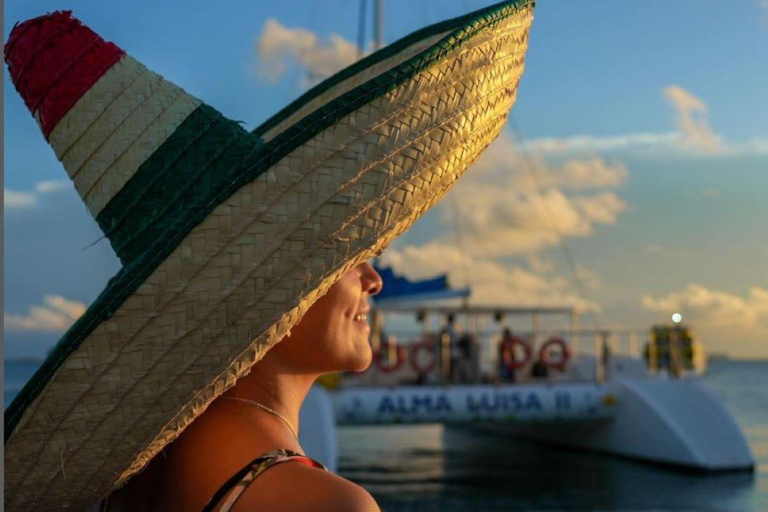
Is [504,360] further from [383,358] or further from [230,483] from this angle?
[230,483]

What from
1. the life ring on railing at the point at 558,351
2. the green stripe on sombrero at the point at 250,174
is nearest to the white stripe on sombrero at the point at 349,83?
the green stripe on sombrero at the point at 250,174

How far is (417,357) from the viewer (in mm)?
13281

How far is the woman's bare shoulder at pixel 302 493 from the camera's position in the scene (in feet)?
3.90

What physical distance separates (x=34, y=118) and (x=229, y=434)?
59 centimetres

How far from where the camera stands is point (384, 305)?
537 inches

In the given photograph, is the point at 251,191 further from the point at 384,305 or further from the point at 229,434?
the point at 384,305

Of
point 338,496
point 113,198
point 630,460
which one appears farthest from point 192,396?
point 630,460

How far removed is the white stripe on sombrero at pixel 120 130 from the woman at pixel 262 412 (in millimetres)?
352

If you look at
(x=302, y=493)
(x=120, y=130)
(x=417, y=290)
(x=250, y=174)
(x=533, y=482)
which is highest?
(x=417, y=290)

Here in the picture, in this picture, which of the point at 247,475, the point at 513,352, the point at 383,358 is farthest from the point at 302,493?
the point at 513,352

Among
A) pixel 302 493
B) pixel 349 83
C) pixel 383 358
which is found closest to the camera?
pixel 302 493

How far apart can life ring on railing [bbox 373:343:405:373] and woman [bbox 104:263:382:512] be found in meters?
11.6

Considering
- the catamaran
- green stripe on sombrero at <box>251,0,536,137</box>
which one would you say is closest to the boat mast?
the catamaran

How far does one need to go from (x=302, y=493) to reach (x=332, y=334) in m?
0.28
